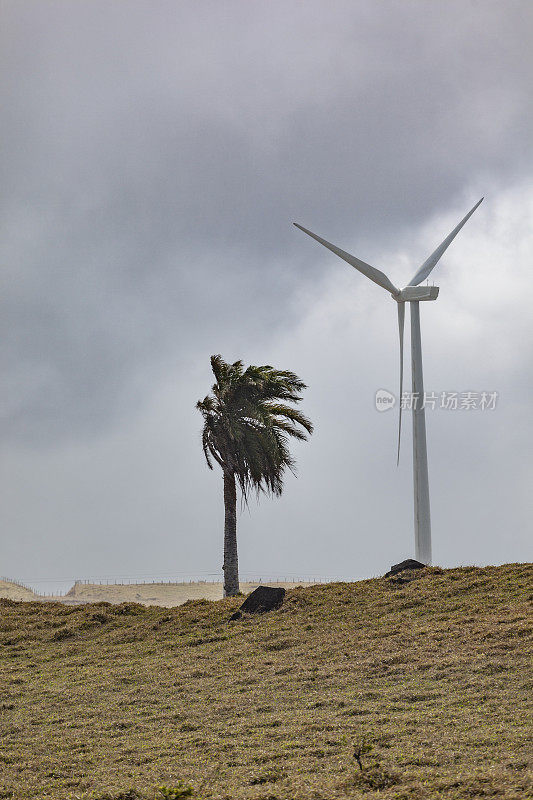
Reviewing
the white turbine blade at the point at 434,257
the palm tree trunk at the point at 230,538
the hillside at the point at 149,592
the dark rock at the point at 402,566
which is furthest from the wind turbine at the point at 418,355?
the hillside at the point at 149,592

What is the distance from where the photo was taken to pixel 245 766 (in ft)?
39.0

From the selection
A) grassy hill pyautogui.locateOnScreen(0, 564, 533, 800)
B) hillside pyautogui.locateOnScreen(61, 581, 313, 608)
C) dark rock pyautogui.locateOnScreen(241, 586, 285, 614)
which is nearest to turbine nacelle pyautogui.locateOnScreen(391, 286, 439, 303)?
grassy hill pyautogui.locateOnScreen(0, 564, 533, 800)

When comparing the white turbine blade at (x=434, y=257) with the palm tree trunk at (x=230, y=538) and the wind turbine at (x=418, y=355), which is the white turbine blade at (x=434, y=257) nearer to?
the wind turbine at (x=418, y=355)

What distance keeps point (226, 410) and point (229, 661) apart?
14.8m

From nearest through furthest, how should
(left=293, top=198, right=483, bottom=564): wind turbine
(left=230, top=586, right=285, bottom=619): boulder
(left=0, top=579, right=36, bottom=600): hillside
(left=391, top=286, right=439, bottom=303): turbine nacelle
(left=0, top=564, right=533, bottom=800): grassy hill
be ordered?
(left=0, top=564, right=533, bottom=800): grassy hill → (left=230, top=586, right=285, bottom=619): boulder → (left=293, top=198, right=483, bottom=564): wind turbine → (left=391, top=286, right=439, bottom=303): turbine nacelle → (left=0, top=579, right=36, bottom=600): hillside

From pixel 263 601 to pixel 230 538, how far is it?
8.05 meters

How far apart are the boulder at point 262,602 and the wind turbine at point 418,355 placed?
7.11m

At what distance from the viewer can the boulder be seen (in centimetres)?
2306

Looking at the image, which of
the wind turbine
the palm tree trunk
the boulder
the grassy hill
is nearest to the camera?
the grassy hill

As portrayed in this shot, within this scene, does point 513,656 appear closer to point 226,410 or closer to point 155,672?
point 155,672

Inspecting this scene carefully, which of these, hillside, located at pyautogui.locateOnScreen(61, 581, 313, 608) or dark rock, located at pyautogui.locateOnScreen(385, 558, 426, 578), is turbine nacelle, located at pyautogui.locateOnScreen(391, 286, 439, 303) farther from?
hillside, located at pyautogui.locateOnScreen(61, 581, 313, 608)

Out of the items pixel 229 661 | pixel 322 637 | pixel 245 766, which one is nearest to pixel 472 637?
pixel 322 637

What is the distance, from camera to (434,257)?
3494 centimetres

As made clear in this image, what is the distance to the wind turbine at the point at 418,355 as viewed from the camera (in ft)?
94.6
